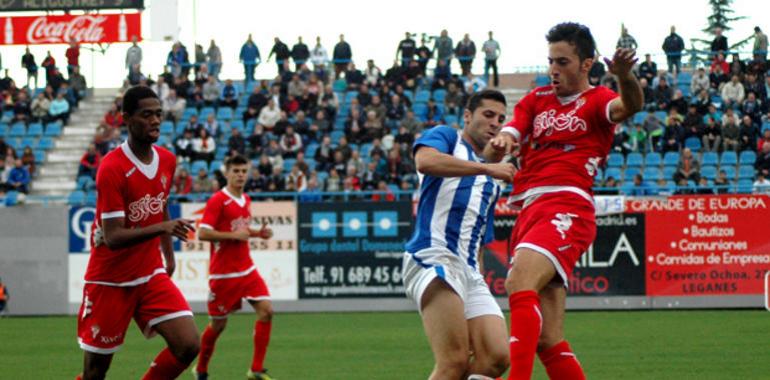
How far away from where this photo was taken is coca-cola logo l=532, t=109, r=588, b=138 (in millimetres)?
7637

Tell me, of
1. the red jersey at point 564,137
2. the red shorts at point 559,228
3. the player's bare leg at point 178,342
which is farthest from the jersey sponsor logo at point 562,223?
the player's bare leg at point 178,342

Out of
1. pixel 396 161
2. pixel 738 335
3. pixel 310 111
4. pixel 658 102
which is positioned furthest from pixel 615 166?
pixel 738 335

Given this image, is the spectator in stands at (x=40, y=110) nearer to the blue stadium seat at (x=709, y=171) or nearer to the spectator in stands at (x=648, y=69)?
the spectator in stands at (x=648, y=69)

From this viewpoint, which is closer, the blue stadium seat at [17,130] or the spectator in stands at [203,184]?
the spectator in stands at [203,184]

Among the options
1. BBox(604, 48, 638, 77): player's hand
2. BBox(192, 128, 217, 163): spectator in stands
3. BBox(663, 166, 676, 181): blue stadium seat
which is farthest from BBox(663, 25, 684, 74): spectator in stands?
BBox(604, 48, 638, 77): player's hand

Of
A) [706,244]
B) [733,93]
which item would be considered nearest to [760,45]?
[733,93]

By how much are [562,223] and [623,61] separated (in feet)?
3.37

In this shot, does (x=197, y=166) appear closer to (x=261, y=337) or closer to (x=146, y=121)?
(x=261, y=337)

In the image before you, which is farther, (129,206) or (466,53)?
(466,53)

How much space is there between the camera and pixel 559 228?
296 inches

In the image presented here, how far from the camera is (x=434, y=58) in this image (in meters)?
32.3

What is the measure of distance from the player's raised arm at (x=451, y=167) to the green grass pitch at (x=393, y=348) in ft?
17.3

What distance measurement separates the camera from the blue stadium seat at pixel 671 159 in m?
27.1

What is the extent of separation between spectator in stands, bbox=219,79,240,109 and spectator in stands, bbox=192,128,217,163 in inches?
99.1
